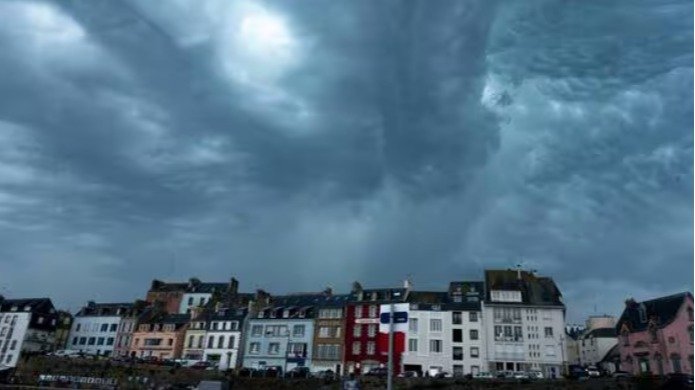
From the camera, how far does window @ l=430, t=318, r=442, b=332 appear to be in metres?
102

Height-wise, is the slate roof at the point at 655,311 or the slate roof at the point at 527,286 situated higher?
the slate roof at the point at 527,286

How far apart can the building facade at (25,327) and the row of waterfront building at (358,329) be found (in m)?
0.23

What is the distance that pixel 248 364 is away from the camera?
114m

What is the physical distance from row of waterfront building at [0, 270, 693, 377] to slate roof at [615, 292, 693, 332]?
0.20 meters

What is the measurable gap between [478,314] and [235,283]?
6037 centimetres

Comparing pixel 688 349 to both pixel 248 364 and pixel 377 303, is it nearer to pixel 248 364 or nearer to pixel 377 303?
pixel 377 303

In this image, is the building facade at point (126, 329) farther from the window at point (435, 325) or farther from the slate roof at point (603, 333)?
the slate roof at point (603, 333)

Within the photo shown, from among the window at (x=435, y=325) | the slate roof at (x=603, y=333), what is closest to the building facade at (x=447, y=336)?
the window at (x=435, y=325)

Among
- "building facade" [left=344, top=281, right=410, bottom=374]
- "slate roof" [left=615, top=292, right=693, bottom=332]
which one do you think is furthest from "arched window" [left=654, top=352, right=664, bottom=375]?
"building facade" [left=344, top=281, right=410, bottom=374]

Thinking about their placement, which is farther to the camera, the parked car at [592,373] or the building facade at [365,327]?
the building facade at [365,327]

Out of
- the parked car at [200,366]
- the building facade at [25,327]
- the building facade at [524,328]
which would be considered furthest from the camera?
the building facade at [25,327]

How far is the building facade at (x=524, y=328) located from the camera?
320ft

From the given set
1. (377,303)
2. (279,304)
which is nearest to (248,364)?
(279,304)

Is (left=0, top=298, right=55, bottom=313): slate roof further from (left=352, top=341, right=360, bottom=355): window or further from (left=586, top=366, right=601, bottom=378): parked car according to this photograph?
(left=586, top=366, right=601, bottom=378): parked car
